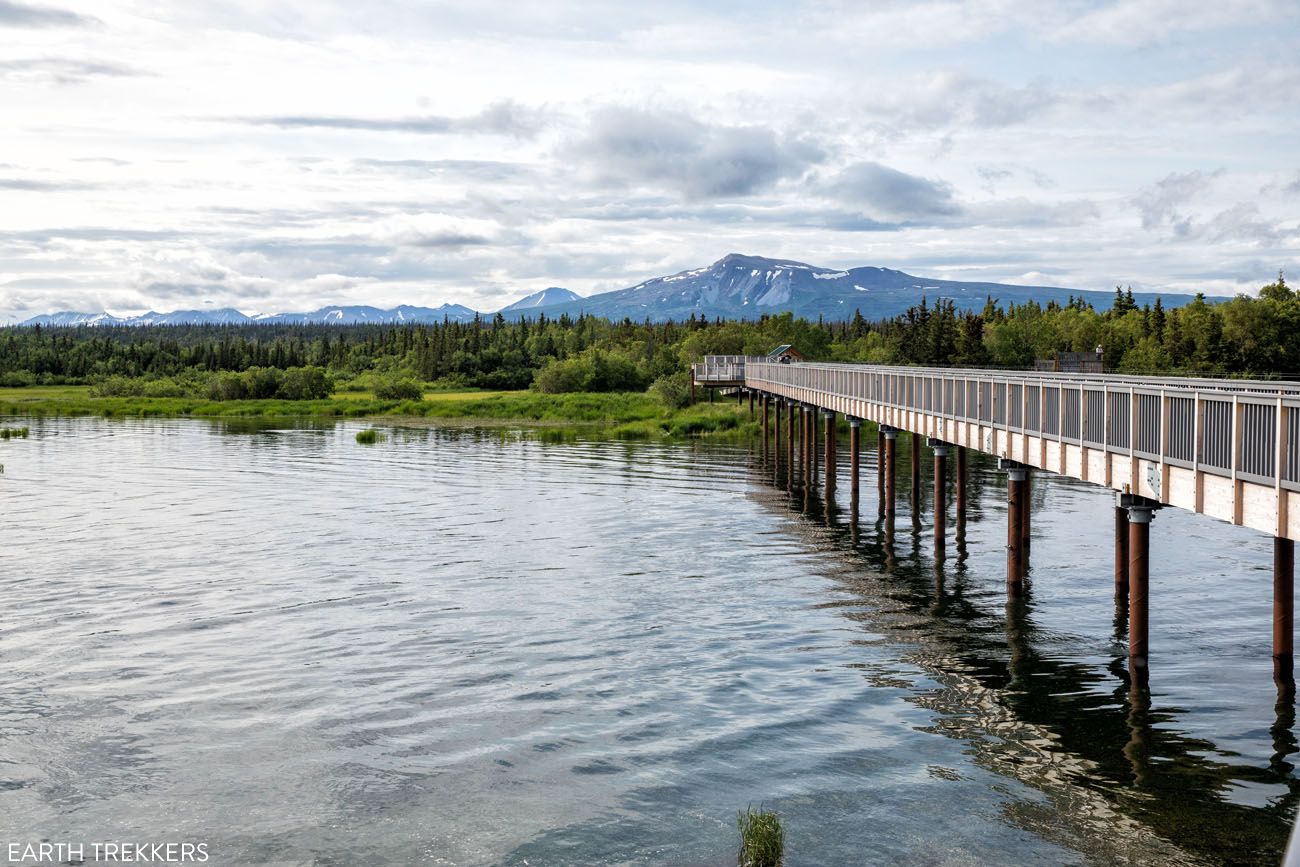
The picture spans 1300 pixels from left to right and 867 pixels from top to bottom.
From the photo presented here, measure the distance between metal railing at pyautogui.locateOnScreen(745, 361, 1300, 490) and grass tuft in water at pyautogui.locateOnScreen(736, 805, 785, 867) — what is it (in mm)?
8631

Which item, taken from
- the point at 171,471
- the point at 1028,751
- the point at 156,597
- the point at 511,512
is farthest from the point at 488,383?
the point at 1028,751

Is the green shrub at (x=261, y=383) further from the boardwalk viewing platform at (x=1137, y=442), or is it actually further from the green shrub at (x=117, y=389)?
the boardwalk viewing platform at (x=1137, y=442)

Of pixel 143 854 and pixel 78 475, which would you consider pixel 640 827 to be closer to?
pixel 143 854

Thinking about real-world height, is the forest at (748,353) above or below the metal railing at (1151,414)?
above

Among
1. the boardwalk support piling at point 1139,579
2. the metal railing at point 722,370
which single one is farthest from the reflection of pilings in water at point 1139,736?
A: the metal railing at point 722,370

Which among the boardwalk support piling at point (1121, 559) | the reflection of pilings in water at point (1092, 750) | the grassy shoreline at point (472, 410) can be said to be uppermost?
the grassy shoreline at point (472, 410)

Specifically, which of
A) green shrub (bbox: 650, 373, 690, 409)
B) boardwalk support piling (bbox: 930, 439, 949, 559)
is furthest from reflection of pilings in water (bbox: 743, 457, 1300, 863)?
green shrub (bbox: 650, 373, 690, 409)

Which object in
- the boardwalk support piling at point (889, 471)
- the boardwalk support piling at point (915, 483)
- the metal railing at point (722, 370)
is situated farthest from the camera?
the metal railing at point (722, 370)

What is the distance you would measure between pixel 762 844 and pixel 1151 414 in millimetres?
11458

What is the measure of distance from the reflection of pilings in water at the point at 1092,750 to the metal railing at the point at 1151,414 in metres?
4.23

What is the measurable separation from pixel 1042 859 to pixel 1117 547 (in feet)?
55.4

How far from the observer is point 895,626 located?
28266mm

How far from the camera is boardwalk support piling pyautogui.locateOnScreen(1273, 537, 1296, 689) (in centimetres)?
2147

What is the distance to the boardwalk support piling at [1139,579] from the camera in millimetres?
23156
